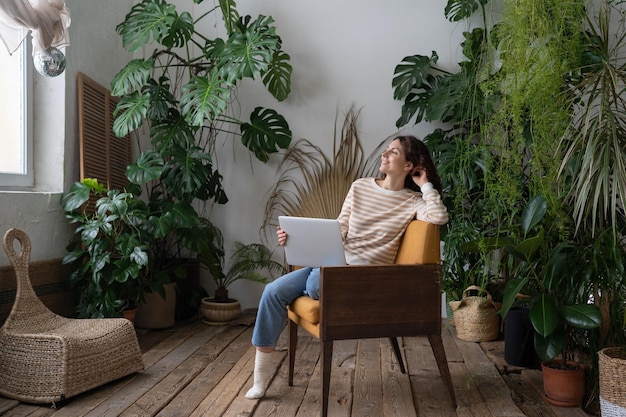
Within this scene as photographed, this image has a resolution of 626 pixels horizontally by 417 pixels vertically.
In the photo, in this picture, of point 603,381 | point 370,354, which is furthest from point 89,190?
point 603,381

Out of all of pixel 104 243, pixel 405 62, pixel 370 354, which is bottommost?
pixel 370 354

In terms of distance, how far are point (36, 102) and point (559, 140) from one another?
9.43ft

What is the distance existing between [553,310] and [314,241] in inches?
40.5

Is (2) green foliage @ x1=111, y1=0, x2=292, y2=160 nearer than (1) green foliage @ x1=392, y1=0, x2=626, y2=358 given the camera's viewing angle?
No

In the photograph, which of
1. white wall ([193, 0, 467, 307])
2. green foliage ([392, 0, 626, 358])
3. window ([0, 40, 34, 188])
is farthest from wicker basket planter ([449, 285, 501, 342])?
window ([0, 40, 34, 188])

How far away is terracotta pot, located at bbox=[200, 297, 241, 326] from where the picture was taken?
14.4 feet

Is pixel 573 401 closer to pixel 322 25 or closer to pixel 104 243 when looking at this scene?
pixel 104 243

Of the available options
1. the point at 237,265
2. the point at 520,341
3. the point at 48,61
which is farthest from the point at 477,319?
the point at 48,61

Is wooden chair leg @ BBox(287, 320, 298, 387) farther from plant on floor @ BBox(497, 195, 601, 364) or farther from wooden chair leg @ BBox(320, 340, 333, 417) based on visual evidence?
plant on floor @ BBox(497, 195, 601, 364)

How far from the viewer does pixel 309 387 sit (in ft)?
9.59

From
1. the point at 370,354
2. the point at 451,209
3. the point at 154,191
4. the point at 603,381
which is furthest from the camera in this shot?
the point at 154,191

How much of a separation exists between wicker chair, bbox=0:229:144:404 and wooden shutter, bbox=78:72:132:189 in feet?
3.54

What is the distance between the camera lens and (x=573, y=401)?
8.82 feet

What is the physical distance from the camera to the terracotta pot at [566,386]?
268cm
